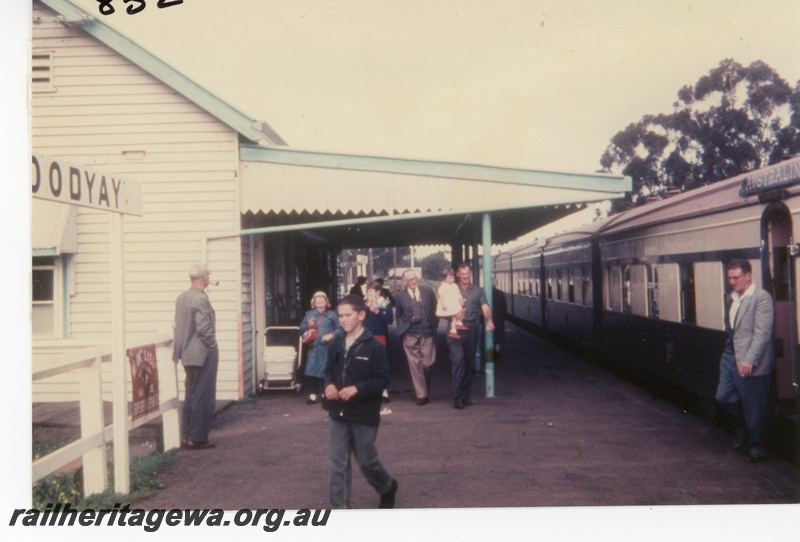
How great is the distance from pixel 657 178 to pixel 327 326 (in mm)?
20863

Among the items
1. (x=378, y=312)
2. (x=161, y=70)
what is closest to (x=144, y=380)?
(x=378, y=312)

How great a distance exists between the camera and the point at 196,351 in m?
8.27

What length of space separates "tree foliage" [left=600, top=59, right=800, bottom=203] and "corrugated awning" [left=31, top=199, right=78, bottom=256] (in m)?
11.4

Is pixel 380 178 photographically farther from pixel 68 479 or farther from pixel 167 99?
pixel 68 479

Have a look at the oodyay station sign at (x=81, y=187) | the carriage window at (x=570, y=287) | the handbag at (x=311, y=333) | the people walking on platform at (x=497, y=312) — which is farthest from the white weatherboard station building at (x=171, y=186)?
the carriage window at (x=570, y=287)

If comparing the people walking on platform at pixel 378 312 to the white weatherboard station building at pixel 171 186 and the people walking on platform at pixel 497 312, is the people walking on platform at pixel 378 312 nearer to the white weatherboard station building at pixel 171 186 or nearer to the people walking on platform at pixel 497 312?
the white weatherboard station building at pixel 171 186

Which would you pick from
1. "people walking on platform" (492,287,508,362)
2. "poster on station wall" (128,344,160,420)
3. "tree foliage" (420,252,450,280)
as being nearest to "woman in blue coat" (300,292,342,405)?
"people walking on platform" (492,287,508,362)

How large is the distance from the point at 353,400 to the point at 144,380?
2.57 m

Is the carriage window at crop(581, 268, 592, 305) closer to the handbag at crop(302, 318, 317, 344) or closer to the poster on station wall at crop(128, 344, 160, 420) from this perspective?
the handbag at crop(302, 318, 317, 344)

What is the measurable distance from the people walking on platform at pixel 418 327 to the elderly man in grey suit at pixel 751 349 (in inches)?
154

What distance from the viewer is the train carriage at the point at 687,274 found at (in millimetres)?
8000

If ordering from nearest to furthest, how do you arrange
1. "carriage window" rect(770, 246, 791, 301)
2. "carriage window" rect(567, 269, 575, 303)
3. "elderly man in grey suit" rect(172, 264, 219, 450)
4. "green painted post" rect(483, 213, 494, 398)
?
"carriage window" rect(770, 246, 791, 301), "elderly man in grey suit" rect(172, 264, 219, 450), "green painted post" rect(483, 213, 494, 398), "carriage window" rect(567, 269, 575, 303)

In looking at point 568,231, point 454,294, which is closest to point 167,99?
point 454,294

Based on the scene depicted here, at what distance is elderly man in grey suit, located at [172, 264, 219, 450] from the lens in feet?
27.0
